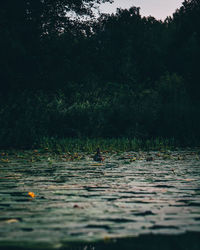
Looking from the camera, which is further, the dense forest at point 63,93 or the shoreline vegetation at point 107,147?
the dense forest at point 63,93

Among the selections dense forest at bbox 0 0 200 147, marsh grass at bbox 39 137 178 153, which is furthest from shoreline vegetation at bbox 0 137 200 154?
dense forest at bbox 0 0 200 147

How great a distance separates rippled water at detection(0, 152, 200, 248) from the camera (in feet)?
13.1

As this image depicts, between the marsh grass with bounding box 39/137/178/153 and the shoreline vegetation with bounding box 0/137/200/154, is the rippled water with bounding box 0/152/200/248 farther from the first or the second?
the marsh grass with bounding box 39/137/178/153

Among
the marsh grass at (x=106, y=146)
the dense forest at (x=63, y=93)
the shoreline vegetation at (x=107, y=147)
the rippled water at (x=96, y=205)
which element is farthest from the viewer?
the dense forest at (x=63, y=93)

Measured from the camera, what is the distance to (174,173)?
873 cm

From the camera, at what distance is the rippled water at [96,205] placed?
3.99m

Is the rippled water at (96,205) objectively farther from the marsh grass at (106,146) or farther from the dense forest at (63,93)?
Result: the dense forest at (63,93)

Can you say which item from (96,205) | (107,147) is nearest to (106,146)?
(107,147)

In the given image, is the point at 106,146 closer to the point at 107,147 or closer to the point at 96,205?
the point at 107,147

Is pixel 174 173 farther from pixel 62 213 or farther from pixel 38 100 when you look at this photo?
pixel 38 100

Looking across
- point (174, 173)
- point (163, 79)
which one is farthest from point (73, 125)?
point (163, 79)

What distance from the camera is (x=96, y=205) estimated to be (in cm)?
525

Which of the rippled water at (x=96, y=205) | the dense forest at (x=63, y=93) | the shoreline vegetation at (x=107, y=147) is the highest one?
the dense forest at (x=63, y=93)

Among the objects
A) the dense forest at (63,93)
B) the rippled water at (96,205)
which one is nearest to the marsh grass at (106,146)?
the dense forest at (63,93)
